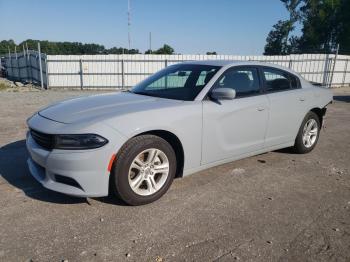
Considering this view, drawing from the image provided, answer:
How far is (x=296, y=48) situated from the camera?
181ft

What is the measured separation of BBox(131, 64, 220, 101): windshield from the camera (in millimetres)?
4048

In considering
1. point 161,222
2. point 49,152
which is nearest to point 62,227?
point 49,152

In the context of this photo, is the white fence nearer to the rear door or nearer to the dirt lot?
the rear door

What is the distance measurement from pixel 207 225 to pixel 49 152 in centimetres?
173

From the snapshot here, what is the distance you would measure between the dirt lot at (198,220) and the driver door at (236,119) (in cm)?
44

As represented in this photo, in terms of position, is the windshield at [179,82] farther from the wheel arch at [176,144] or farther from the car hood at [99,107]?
the wheel arch at [176,144]

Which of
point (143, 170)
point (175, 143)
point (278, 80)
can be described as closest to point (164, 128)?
point (175, 143)

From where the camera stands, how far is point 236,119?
162 inches

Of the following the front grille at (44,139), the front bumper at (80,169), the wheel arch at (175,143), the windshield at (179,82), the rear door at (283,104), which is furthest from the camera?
the rear door at (283,104)

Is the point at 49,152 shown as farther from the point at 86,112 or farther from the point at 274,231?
the point at 274,231

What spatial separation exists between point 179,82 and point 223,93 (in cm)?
100

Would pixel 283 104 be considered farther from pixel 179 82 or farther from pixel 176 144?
pixel 176 144

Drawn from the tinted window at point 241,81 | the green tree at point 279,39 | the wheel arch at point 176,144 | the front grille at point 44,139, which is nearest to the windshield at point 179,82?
the tinted window at point 241,81

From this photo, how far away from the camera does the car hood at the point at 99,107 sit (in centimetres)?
334
